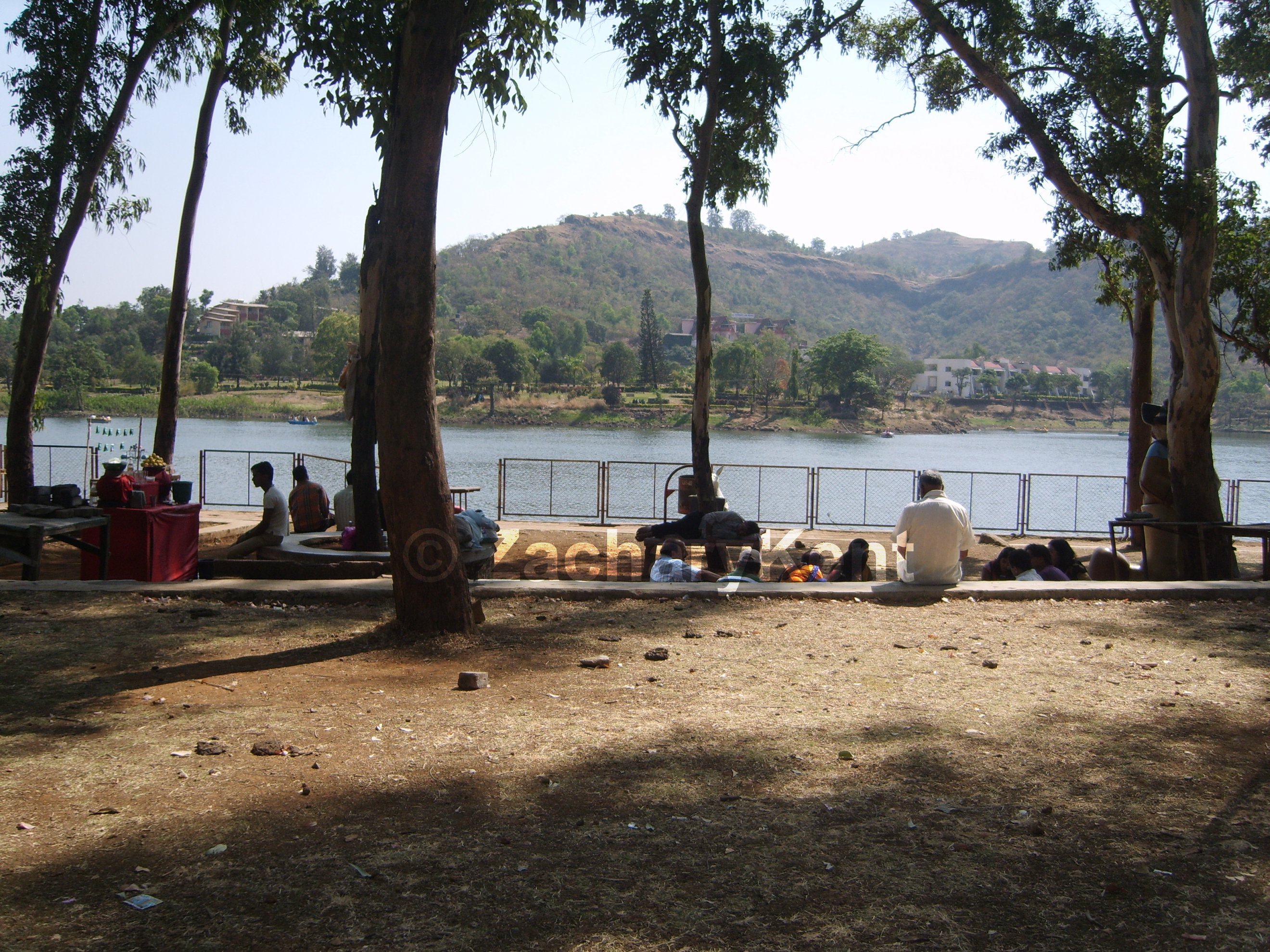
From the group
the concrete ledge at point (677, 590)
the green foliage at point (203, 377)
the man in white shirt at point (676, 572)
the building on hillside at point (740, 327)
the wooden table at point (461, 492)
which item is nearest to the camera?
the concrete ledge at point (677, 590)

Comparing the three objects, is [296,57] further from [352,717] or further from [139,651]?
[352,717]

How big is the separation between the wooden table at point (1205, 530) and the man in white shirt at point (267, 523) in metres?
8.02

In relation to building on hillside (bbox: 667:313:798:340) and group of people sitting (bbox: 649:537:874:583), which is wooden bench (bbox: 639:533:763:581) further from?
building on hillside (bbox: 667:313:798:340)

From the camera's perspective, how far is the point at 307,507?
10.5 metres

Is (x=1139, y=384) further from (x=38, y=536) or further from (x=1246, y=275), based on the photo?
(x=38, y=536)

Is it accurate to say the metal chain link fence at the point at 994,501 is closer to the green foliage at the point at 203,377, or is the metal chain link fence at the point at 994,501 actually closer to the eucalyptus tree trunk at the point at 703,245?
the eucalyptus tree trunk at the point at 703,245

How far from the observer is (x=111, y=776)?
3508 mm

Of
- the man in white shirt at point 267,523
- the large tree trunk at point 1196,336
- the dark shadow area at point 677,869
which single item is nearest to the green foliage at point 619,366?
the large tree trunk at point 1196,336

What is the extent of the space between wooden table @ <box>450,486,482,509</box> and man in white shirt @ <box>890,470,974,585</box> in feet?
17.0

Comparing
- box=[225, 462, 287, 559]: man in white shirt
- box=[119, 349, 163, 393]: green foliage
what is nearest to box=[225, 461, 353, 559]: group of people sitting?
box=[225, 462, 287, 559]: man in white shirt

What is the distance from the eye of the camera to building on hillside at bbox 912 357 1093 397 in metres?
108

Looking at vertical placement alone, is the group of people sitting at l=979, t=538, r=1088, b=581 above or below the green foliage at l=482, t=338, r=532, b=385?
below

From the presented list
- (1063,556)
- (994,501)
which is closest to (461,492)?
Result: (1063,556)

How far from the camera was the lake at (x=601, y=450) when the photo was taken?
24.2m
